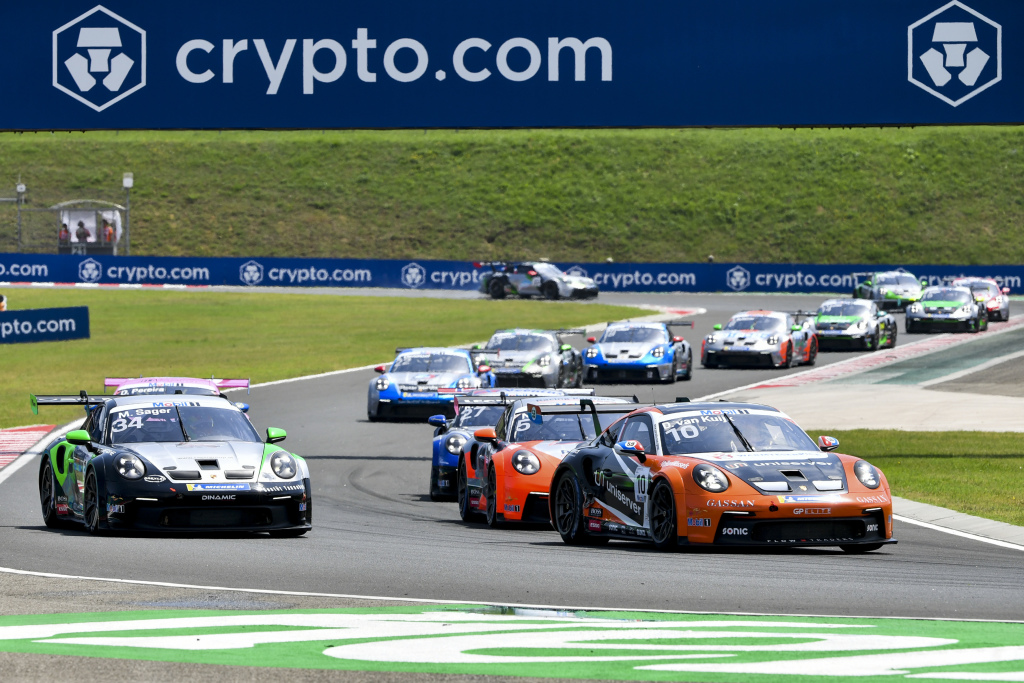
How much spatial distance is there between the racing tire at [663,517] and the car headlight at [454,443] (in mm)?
4848

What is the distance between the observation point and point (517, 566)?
11.0m

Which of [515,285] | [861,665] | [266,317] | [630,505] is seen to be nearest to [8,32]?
[630,505]

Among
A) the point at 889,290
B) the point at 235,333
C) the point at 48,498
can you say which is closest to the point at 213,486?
the point at 48,498

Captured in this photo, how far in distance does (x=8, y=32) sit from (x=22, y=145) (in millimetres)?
74190

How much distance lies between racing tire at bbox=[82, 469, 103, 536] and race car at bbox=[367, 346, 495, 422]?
12945mm

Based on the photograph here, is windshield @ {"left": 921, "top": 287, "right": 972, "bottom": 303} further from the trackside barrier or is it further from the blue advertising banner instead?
the blue advertising banner

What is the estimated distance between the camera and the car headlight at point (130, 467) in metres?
12.7

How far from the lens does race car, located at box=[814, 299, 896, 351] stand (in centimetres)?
3956

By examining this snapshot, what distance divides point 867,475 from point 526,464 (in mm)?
3534

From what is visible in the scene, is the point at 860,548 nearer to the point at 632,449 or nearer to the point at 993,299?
the point at 632,449

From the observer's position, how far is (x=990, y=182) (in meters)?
82.3

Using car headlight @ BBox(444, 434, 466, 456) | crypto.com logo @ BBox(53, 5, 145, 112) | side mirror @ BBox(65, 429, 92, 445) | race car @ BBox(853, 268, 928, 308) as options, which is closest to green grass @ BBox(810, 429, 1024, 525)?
car headlight @ BBox(444, 434, 466, 456)

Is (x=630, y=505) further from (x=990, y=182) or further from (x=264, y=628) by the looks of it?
(x=990, y=182)

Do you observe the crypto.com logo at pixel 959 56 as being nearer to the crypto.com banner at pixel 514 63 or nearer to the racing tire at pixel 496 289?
the crypto.com banner at pixel 514 63
